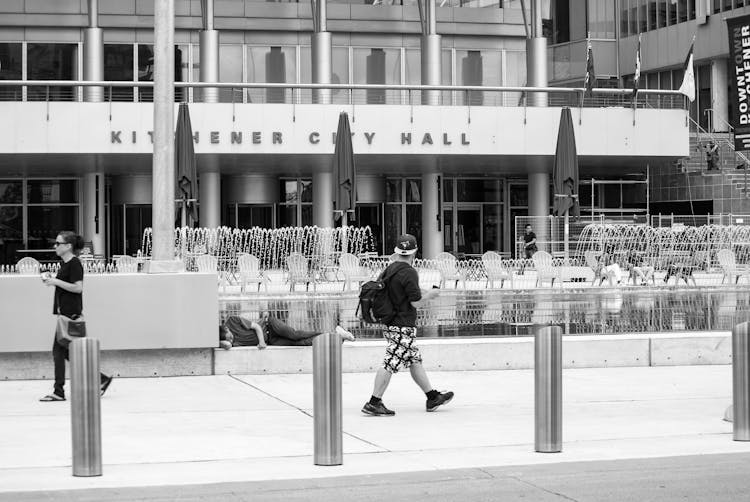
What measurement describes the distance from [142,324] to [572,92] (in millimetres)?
24791

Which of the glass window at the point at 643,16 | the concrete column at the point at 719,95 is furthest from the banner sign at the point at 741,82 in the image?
the glass window at the point at 643,16

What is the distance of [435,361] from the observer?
14539 millimetres

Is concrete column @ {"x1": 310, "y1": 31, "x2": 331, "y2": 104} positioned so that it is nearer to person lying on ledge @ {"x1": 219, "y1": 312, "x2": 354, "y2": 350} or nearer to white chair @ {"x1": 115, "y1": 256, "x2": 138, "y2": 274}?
white chair @ {"x1": 115, "y1": 256, "x2": 138, "y2": 274}

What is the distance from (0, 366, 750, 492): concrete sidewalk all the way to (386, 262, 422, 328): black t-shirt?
94 cm

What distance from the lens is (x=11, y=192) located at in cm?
4144

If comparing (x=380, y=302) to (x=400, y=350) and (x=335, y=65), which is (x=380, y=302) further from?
(x=335, y=65)

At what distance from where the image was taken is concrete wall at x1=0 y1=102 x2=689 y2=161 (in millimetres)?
33688

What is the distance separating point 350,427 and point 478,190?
112ft

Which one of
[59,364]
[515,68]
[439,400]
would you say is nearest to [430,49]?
[515,68]

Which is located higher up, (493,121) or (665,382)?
(493,121)

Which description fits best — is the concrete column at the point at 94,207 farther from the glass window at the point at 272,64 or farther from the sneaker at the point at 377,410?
the sneaker at the point at 377,410

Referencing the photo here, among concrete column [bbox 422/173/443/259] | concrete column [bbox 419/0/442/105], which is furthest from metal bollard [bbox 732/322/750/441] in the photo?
concrete column [bbox 422/173/443/259]

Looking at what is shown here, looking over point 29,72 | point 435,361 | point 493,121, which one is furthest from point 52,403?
point 29,72

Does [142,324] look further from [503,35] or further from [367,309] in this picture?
[503,35]
